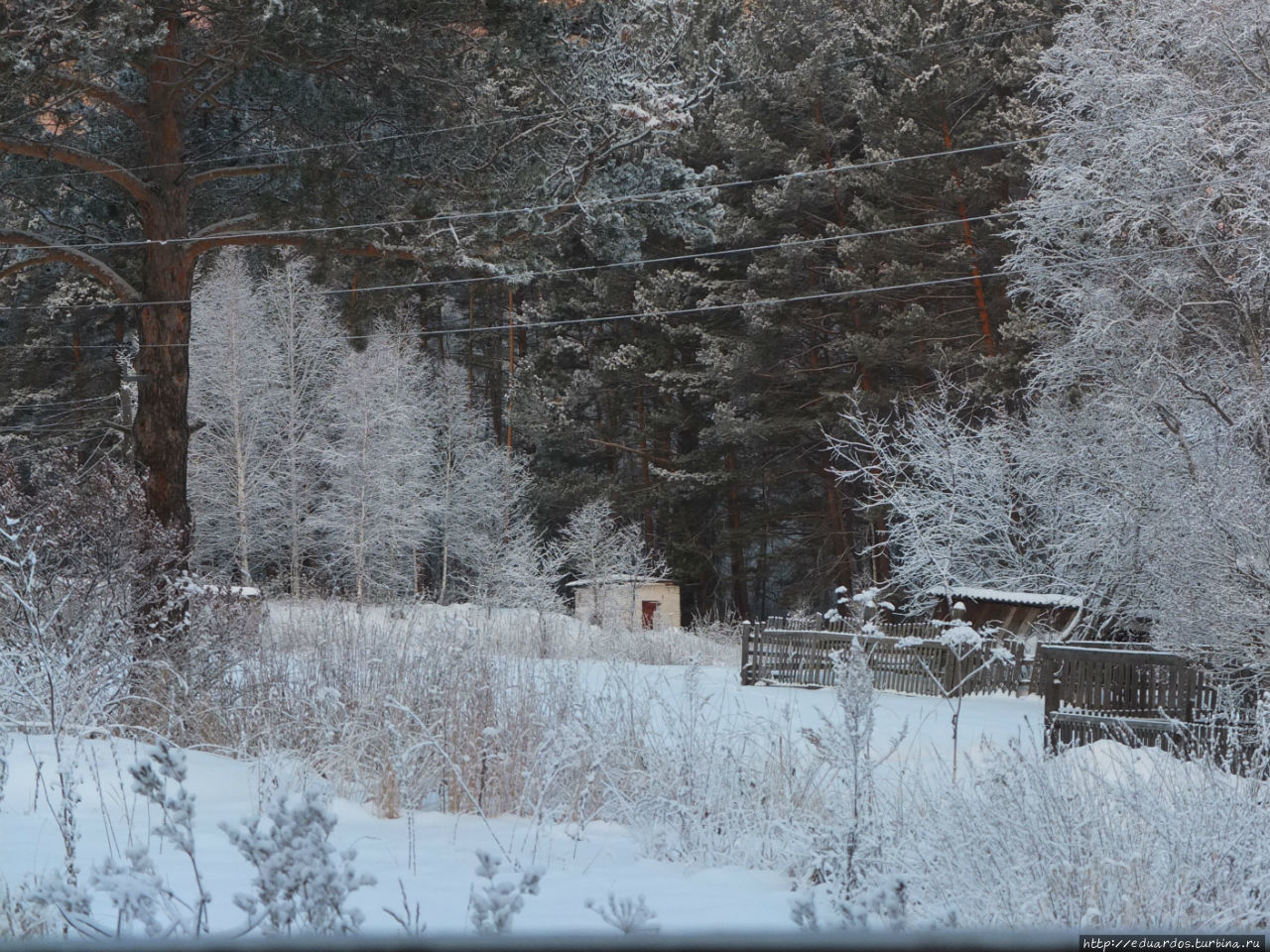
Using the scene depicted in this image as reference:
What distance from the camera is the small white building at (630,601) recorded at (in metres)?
23.0

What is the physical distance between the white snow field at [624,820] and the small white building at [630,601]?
15.9 meters

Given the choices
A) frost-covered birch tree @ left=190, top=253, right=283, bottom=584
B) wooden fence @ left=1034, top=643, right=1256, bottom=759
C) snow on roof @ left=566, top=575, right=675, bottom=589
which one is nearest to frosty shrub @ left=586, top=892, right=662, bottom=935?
wooden fence @ left=1034, top=643, right=1256, bottom=759

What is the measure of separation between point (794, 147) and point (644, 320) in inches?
221

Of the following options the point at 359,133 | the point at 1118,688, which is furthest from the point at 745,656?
the point at 359,133

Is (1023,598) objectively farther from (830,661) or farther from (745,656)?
(745,656)

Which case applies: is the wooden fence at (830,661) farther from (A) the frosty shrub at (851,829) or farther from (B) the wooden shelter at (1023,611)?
(A) the frosty shrub at (851,829)

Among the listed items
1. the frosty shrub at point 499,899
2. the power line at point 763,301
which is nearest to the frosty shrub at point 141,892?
the frosty shrub at point 499,899

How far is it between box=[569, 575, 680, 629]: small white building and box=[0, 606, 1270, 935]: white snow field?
15.9 meters

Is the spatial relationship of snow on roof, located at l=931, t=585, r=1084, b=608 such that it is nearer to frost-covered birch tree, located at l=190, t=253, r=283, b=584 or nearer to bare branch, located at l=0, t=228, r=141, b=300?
bare branch, located at l=0, t=228, r=141, b=300

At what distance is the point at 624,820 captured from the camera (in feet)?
17.6

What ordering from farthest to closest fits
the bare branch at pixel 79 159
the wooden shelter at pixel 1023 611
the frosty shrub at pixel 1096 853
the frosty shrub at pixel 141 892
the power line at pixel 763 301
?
the wooden shelter at pixel 1023 611
the power line at pixel 763 301
the bare branch at pixel 79 159
the frosty shrub at pixel 1096 853
the frosty shrub at pixel 141 892

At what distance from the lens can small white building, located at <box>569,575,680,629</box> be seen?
2298cm

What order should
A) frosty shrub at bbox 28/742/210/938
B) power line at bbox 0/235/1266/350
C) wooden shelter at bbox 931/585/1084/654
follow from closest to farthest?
frosty shrub at bbox 28/742/210/938 → power line at bbox 0/235/1266/350 → wooden shelter at bbox 931/585/1084/654

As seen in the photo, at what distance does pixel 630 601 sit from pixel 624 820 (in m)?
18.4
